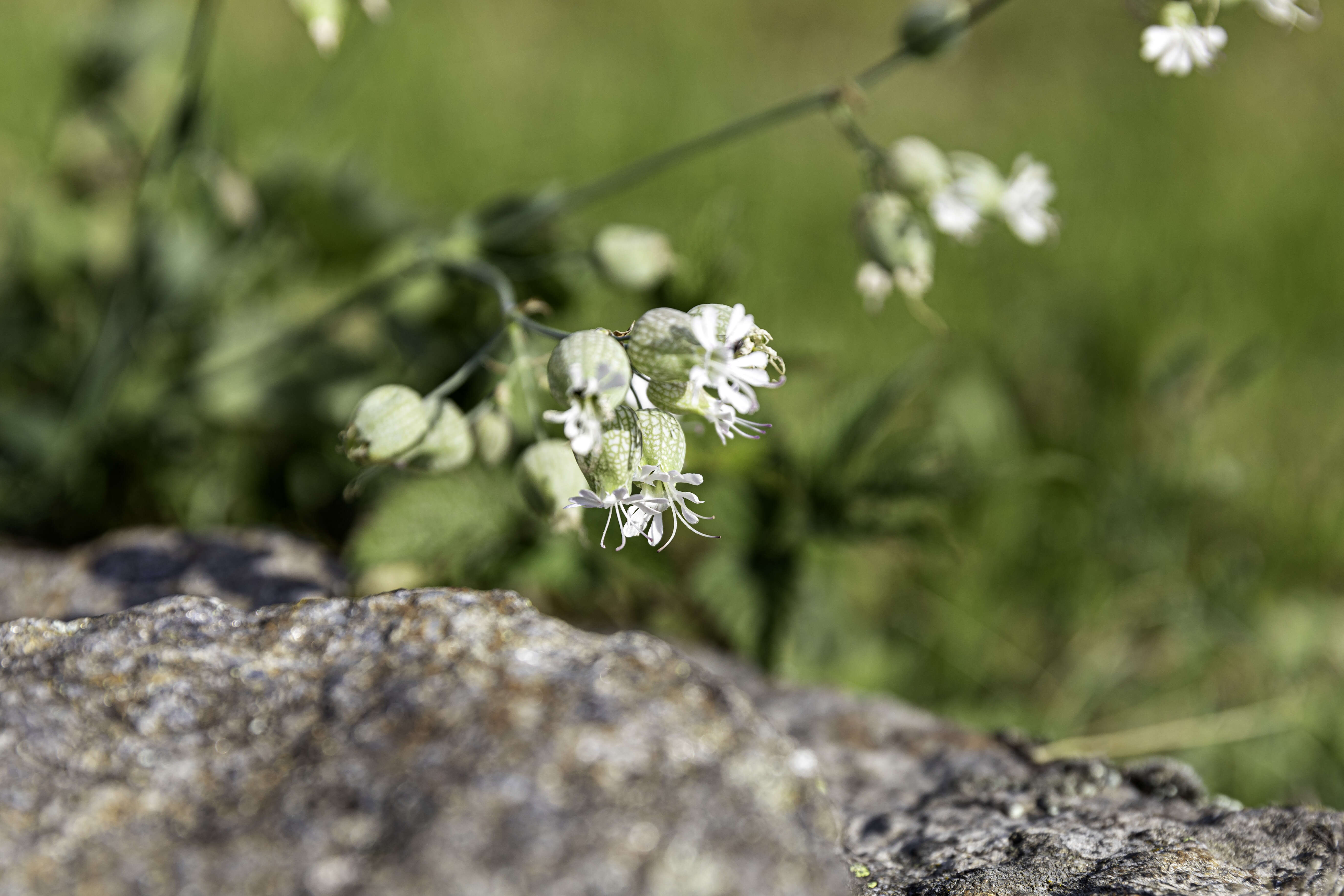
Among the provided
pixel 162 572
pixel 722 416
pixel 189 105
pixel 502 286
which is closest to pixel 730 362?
pixel 722 416

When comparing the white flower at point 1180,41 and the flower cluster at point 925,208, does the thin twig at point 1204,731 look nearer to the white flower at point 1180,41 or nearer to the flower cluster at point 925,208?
the flower cluster at point 925,208

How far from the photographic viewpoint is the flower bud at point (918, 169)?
2.04 metres

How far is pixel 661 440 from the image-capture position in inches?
57.4

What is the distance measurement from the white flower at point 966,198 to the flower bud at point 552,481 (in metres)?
0.87

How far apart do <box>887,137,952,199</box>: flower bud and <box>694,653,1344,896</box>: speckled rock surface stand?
979mm

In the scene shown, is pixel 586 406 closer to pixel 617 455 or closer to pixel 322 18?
pixel 617 455

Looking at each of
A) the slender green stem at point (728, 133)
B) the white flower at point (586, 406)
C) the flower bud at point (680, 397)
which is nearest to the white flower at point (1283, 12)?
the slender green stem at point (728, 133)

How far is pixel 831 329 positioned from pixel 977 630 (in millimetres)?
1093

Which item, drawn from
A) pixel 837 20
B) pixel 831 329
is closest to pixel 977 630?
pixel 831 329

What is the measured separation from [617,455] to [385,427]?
1.40 ft

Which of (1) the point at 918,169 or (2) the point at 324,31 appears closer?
(2) the point at 324,31

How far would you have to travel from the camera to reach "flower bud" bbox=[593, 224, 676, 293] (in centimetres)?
210

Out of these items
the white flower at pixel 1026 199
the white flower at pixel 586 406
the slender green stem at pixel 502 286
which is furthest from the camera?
the white flower at pixel 1026 199

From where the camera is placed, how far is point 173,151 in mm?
2379
